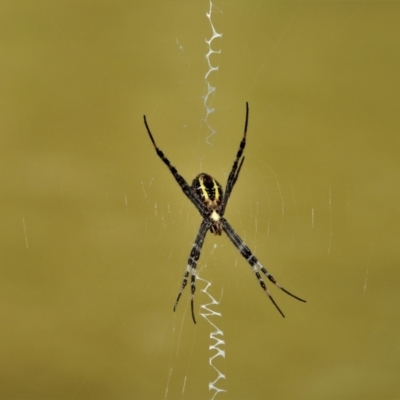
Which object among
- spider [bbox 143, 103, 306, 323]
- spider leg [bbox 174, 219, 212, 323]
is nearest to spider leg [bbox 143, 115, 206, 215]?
spider [bbox 143, 103, 306, 323]

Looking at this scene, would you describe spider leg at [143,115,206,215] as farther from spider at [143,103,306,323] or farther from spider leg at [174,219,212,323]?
spider leg at [174,219,212,323]

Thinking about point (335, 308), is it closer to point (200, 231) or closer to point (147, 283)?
point (147, 283)

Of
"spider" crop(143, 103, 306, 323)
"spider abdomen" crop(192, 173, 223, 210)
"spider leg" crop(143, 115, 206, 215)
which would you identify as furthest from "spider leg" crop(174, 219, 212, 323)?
"spider abdomen" crop(192, 173, 223, 210)

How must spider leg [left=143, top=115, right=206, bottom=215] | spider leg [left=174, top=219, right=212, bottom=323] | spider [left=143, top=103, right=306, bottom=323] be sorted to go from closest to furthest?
spider leg [left=143, top=115, right=206, bottom=215]
spider [left=143, top=103, right=306, bottom=323]
spider leg [left=174, top=219, right=212, bottom=323]

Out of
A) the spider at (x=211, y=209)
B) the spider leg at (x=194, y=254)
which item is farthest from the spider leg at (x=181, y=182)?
the spider leg at (x=194, y=254)

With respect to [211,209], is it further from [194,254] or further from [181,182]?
[181,182]

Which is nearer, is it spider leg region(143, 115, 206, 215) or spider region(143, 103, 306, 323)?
spider leg region(143, 115, 206, 215)

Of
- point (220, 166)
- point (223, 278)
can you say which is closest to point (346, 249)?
point (223, 278)

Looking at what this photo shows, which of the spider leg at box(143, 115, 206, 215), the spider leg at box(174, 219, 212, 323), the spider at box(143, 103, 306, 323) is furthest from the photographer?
the spider leg at box(174, 219, 212, 323)
